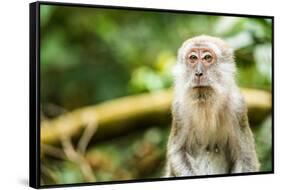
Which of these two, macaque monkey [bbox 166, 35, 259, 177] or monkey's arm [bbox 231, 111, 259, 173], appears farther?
monkey's arm [bbox 231, 111, 259, 173]

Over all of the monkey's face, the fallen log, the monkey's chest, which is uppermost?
the monkey's face

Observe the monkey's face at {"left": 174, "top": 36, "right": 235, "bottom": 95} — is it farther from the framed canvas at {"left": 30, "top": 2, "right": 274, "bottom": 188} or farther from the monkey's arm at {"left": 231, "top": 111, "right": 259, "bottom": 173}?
the monkey's arm at {"left": 231, "top": 111, "right": 259, "bottom": 173}

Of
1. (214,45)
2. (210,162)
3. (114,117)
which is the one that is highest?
(214,45)

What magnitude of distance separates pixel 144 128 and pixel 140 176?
1.10 ft

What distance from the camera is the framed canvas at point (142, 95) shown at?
4609 mm

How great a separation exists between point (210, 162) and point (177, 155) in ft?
0.86

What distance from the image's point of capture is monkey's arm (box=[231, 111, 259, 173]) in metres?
5.12

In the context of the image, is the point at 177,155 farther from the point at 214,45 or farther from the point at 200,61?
the point at 214,45

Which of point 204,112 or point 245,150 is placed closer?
point 204,112

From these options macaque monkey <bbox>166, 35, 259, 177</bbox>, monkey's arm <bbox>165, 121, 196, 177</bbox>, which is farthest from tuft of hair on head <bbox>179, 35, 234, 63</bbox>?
monkey's arm <bbox>165, 121, 196, 177</bbox>

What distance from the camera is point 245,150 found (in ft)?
16.9

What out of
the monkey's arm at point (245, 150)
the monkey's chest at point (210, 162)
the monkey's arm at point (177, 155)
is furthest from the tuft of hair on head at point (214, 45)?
the monkey's chest at point (210, 162)

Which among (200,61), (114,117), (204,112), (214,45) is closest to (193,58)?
(200,61)

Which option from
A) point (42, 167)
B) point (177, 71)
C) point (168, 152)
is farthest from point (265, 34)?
point (42, 167)
